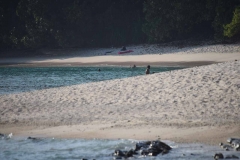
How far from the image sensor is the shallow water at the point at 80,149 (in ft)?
27.4

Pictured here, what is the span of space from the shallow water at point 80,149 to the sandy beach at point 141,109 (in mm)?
372

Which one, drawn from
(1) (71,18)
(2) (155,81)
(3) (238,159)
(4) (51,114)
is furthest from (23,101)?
(1) (71,18)

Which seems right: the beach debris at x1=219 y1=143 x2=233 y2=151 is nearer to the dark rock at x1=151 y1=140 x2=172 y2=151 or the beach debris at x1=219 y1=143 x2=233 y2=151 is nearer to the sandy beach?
the sandy beach

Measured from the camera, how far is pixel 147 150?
8.53m

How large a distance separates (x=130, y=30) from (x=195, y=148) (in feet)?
124

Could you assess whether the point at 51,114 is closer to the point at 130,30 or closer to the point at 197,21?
the point at 197,21

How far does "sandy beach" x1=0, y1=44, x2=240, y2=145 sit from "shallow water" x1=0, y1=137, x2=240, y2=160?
1.22 feet

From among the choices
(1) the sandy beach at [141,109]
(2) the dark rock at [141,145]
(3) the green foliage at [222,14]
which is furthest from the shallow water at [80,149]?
(3) the green foliage at [222,14]

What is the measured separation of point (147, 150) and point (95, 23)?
3922 cm

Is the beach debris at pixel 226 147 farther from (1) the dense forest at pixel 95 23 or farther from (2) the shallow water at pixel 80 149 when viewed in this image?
(1) the dense forest at pixel 95 23

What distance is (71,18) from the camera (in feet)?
A: 145

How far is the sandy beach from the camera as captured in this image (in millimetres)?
9945

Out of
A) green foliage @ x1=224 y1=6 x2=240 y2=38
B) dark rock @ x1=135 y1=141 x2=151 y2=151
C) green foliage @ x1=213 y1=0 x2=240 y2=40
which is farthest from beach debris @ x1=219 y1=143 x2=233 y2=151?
green foliage @ x1=213 y1=0 x2=240 y2=40

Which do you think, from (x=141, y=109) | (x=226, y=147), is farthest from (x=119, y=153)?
(x=141, y=109)
